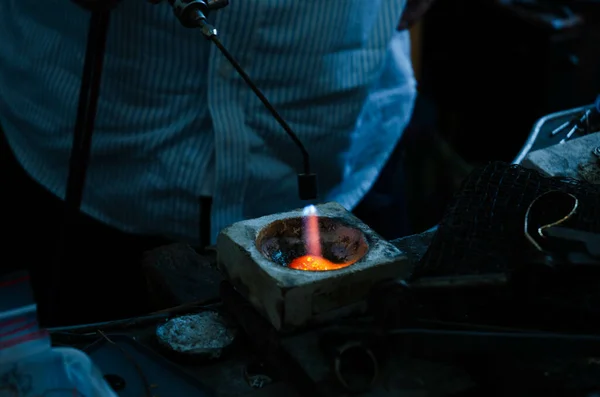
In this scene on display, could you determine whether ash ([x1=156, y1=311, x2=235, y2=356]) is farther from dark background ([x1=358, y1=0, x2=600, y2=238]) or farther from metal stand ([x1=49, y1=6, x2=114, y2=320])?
dark background ([x1=358, y1=0, x2=600, y2=238])

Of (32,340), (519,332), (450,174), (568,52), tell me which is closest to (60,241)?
(32,340)

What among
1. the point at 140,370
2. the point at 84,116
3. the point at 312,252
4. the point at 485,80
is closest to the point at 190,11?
the point at 84,116

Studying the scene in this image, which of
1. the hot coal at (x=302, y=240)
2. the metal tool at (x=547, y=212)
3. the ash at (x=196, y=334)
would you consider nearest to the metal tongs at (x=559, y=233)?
the metal tool at (x=547, y=212)

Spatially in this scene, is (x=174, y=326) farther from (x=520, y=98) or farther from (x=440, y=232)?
(x=520, y=98)

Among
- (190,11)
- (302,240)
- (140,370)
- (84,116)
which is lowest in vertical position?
(140,370)

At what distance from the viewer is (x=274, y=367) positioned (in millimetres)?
805

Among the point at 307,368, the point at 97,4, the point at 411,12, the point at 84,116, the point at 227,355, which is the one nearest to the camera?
the point at 307,368

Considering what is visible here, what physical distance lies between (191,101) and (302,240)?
1.87 feet

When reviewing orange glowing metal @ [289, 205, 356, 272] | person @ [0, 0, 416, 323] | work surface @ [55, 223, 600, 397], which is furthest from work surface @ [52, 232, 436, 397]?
person @ [0, 0, 416, 323]

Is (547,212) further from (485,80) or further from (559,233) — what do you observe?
(485,80)

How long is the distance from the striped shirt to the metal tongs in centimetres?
66

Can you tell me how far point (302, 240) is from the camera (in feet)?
2.97

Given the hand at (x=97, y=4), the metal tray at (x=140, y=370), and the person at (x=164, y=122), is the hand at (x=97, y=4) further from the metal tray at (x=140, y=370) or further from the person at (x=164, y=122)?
the metal tray at (x=140, y=370)

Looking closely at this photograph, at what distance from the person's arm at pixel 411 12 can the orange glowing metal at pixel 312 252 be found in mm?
929
